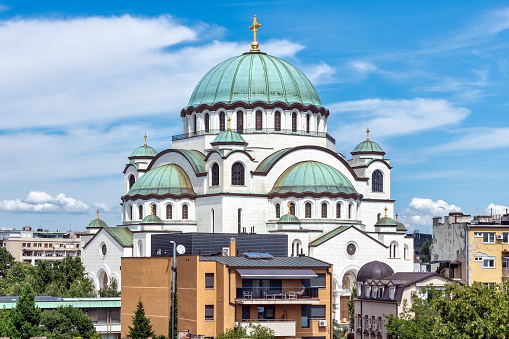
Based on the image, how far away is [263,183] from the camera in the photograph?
78000mm

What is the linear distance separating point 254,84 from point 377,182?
1328cm

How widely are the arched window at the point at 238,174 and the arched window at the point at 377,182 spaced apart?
42.9 ft

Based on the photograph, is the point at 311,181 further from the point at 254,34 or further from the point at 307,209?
the point at 254,34

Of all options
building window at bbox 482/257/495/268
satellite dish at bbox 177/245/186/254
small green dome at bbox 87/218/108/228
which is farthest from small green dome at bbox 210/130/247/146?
building window at bbox 482/257/495/268

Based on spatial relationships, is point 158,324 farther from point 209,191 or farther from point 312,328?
point 209,191

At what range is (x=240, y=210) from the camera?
76125 mm

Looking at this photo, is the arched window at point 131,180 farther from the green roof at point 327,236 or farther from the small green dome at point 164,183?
the green roof at point 327,236

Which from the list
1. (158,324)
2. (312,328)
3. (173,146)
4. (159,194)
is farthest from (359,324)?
(173,146)

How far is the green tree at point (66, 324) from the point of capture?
185 feet

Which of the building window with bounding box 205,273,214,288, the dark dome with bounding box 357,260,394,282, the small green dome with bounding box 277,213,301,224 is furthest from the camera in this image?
the small green dome with bounding box 277,213,301,224

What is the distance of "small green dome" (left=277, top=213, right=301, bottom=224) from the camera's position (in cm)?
7425

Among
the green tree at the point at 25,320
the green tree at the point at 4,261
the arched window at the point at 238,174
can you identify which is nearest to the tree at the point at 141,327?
the green tree at the point at 25,320

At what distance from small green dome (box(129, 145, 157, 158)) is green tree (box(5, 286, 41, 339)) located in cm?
3504

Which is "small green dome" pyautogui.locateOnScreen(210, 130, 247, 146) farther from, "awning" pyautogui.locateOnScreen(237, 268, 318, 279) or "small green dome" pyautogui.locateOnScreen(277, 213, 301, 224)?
"awning" pyautogui.locateOnScreen(237, 268, 318, 279)
